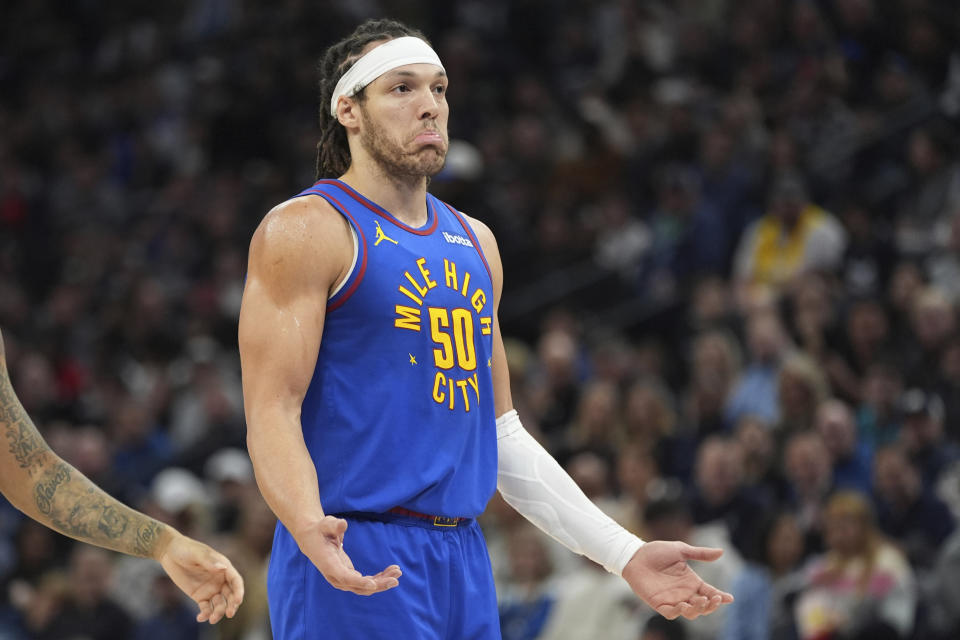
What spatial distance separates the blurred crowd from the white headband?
13.8ft

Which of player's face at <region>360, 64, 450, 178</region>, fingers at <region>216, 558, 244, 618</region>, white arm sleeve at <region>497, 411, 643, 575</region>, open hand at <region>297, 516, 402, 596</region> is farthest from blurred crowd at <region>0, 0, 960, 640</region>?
open hand at <region>297, 516, 402, 596</region>

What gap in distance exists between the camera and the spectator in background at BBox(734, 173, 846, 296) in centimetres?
1078

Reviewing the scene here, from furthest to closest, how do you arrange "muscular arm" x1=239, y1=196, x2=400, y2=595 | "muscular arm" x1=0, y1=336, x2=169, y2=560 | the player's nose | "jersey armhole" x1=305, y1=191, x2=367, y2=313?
1. the player's nose
2. "jersey armhole" x1=305, y1=191, x2=367, y2=313
3. "muscular arm" x1=0, y1=336, x2=169, y2=560
4. "muscular arm" x1=239, y1=196, x2=400, y2=595

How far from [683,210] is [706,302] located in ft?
6.39

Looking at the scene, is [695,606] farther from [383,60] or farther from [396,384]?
[383,60]

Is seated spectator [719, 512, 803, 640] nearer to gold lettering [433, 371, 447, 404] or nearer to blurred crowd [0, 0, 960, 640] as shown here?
blurred crowd [0, 0, 960, 640]

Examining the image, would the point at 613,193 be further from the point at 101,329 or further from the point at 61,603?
the point at 61,603

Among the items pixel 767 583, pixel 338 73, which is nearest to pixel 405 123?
pixel 338 73

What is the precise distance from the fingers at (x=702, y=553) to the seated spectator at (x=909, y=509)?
13.2 ft

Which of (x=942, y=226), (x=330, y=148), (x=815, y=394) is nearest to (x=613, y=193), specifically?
(x=942, y=226)

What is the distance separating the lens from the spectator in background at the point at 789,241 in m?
10.8

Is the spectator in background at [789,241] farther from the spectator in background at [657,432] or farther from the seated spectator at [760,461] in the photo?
the seated spectator at [760,461]

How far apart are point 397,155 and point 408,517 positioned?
1.07m

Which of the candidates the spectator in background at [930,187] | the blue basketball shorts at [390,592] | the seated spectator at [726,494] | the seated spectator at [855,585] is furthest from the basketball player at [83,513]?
the spectator in background at [930,187]
